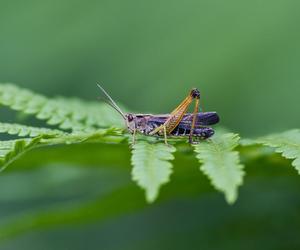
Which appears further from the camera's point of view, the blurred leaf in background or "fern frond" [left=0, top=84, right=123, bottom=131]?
the blurred leaf in background

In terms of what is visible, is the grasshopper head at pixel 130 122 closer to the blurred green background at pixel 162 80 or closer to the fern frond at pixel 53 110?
the fern frond at pixel 53 110

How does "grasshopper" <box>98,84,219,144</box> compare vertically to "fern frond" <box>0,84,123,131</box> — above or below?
below

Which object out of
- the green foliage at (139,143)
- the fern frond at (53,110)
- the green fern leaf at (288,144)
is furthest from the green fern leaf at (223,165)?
the fern frond at (53,110)

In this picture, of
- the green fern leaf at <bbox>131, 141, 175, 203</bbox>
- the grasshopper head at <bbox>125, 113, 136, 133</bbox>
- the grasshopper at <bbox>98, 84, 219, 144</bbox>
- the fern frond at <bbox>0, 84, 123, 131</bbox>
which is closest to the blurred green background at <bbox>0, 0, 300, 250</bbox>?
the fern frond at <bbox>0, 84, 123, 131</bbox>

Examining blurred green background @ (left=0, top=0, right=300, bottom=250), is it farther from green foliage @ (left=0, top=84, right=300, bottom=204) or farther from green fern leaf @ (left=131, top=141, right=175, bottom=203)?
green fern leaf @ (left=131, top=141, right=175, bottom=203)

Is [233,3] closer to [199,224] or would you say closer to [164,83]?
[164,83]

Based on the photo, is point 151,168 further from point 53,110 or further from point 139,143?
point 53,110
